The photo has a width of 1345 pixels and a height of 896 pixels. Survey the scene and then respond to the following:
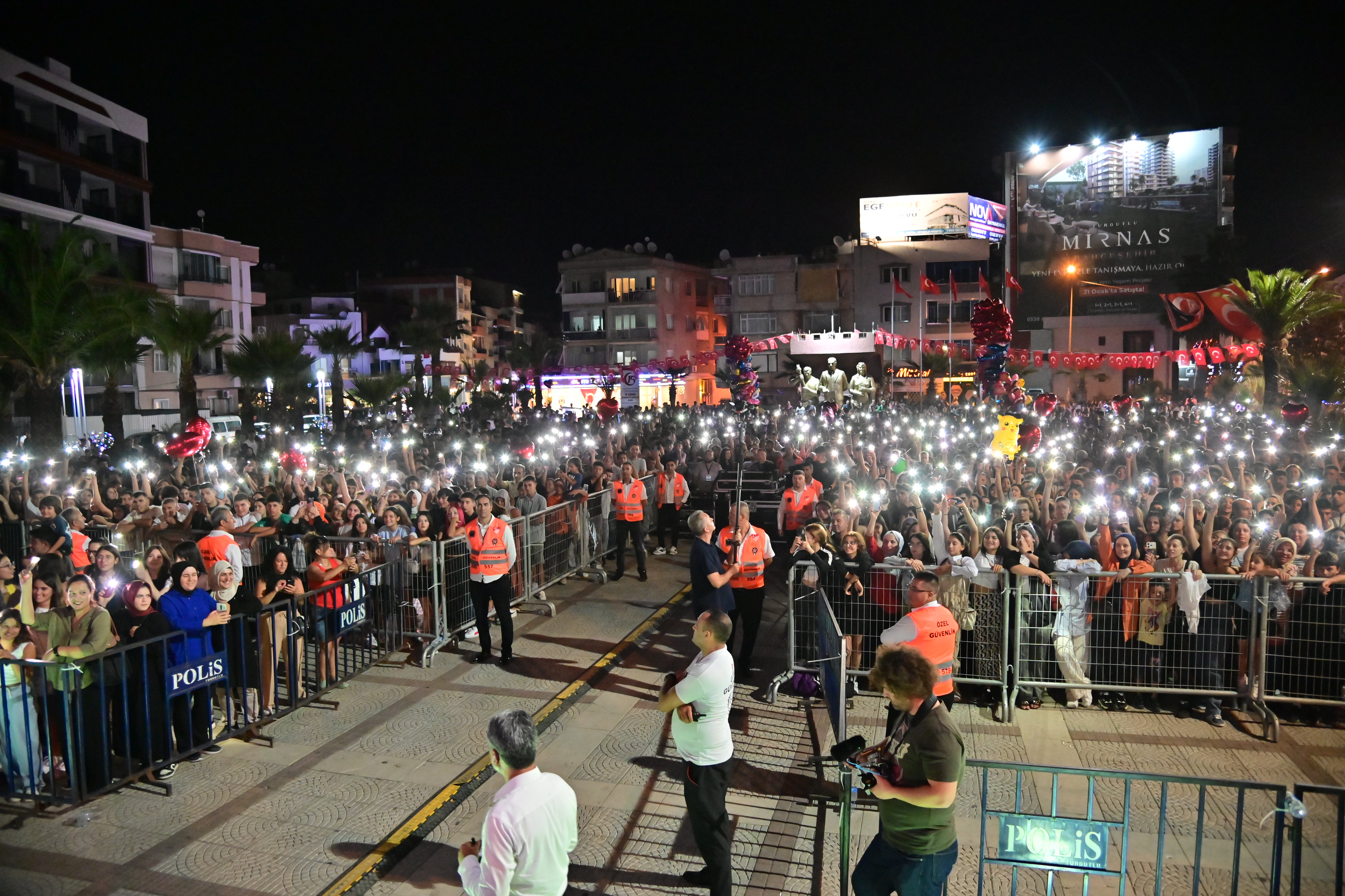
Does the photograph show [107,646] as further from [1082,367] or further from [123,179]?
[123,179]

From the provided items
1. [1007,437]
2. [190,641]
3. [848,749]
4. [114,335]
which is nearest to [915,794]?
[848,749]

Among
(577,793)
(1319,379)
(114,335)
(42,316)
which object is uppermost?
(42,316)

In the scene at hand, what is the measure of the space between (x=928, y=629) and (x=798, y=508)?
19.8 feet

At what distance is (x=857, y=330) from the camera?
191 feet

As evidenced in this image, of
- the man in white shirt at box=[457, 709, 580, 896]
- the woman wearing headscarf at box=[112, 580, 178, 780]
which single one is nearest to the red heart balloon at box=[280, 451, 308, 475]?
the woman wearing headscarf at box=[112, 580, 178, 780]

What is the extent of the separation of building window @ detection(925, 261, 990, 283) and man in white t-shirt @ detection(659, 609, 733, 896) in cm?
5671

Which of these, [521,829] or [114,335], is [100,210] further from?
[521,829]

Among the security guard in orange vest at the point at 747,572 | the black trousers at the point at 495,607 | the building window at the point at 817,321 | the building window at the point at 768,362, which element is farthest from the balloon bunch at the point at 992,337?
the building window at the point at 817,321

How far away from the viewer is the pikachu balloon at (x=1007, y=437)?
493 inches

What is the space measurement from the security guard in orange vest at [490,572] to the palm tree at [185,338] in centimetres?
1955

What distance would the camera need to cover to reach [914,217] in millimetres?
59625

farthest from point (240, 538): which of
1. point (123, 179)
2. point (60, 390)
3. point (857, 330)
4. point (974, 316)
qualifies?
point (857, 330)

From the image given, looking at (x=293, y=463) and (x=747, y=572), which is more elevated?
(x=293, y=463)

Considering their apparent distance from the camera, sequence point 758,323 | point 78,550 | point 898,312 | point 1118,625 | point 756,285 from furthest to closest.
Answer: point 758,323 → point 756,285 → point 898,312 → point 78,550 → point 1118,625
